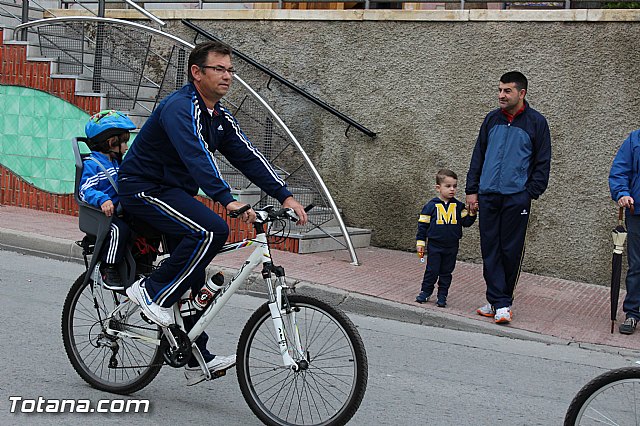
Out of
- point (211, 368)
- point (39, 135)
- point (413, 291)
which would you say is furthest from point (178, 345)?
point (39, 135)

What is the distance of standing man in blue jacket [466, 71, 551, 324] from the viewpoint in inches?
295

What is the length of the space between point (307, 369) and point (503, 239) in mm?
3551

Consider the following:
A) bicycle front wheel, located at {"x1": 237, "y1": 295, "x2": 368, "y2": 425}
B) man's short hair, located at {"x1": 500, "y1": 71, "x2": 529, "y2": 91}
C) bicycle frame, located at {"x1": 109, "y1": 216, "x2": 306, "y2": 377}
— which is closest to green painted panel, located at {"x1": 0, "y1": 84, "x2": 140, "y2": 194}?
man's short hair, located at {"x1": 500, "y1": 71, "x2": 529, "y2": 91}

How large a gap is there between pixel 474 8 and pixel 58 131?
5.48 metres

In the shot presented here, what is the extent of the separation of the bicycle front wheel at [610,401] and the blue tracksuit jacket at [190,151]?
70.5 inches

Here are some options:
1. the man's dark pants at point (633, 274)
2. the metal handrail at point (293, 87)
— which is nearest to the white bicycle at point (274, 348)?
the man's dark pants at point (633, 274)

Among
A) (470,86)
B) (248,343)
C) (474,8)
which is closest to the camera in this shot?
(248,343)

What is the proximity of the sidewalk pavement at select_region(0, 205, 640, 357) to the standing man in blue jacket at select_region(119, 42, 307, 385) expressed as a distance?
158 centimetres

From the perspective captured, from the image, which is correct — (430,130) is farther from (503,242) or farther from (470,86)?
(503,242)

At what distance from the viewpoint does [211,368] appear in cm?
481

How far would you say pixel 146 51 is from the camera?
36.9 ft

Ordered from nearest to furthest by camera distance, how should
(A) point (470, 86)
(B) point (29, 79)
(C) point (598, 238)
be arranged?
1. (C) point (598, 238)
2. (A) point (470, 86)
3. (B) point (29, 79)

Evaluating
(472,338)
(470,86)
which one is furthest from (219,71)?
(470,86)

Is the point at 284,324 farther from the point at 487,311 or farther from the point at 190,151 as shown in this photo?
the point at 487,311
